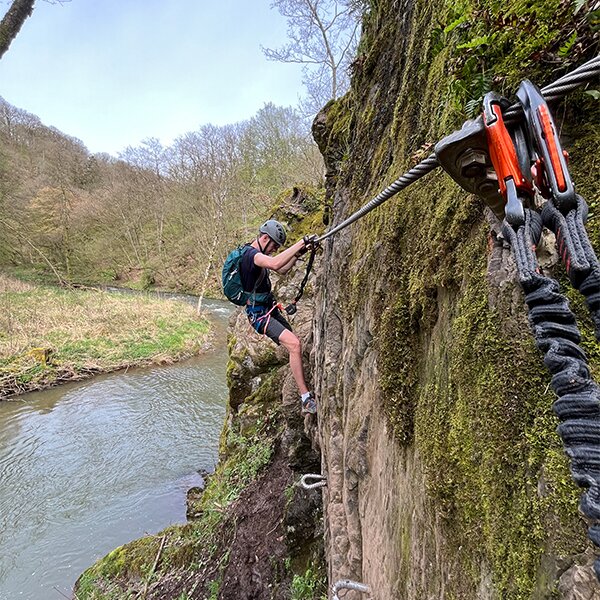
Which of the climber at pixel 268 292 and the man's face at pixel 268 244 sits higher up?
the man's face at pixel 268 244

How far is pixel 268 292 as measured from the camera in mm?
4359

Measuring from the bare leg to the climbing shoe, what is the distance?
0.13 m

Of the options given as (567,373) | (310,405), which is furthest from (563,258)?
(310,405)

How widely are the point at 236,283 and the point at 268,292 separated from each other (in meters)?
0.39

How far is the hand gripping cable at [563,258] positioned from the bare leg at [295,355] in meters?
3.42

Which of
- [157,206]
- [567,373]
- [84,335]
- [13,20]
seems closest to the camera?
[567,373]

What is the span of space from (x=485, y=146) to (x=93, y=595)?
6442 millimetres

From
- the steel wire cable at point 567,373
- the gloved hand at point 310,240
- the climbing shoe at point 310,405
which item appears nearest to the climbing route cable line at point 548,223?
the steel wire cable at point 567,373

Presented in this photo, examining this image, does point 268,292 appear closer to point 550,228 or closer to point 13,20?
point 550,228

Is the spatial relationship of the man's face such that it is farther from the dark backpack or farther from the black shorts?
the black shorts

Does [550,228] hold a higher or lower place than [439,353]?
higher

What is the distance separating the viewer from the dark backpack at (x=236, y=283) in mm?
4035

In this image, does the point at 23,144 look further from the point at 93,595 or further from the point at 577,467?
the point at 577,467

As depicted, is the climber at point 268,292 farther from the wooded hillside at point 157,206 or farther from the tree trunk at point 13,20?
the wooded hillside at point 157,206
